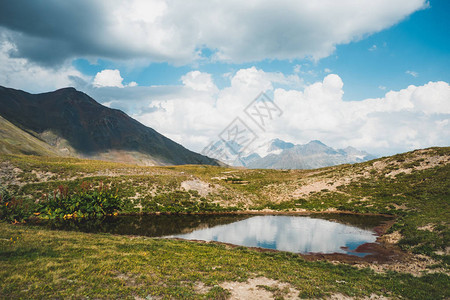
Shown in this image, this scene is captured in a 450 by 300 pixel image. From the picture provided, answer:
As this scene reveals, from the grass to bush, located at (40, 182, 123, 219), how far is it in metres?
12.3

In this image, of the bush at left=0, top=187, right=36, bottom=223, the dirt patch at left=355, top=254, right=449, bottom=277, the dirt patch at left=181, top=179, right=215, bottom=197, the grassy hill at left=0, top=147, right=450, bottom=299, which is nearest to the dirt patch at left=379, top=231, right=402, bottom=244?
the grassy hill at left=0, top=147, right=450, bottom=299

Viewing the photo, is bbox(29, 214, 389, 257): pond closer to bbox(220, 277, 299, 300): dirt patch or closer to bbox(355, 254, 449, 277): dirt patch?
bbox(355, 254, 449, 277): dirt patch

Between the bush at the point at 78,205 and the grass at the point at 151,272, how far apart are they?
40.5ft

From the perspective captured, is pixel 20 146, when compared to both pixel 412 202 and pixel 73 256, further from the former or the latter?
pixel 412 202

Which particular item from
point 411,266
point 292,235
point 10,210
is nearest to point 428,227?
point 411,266

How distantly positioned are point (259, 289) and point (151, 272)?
743 cm

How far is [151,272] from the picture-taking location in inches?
622

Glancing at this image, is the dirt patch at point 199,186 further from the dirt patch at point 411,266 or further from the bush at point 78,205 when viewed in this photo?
the dirt patch at point 411,266

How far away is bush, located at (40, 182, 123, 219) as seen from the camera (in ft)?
105

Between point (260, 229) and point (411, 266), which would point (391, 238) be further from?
point (260, 229)

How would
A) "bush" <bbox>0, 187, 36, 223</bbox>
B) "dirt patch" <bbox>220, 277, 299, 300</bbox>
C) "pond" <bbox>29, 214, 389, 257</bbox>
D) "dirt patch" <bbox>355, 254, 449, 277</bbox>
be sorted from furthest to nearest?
"bush" <bbox>0, 187, 36, 223</bbox> → "pond" <bbox>29, 214, 389, 257</bbox> → "dirt patch" <bbox>355, 254, 449, 277</bbox> → "dirt patch" <bbox>220, 277, 299, 300</bbox>

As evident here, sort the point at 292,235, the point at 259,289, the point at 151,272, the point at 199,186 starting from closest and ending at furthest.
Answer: the point at 259,289 < the point at 151,272 < the point at 292,235 < the point at 199,186

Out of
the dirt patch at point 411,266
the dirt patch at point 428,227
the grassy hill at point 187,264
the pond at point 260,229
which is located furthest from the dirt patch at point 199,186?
the dirt patch at point 428,227

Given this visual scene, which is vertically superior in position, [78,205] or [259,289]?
[259,289]
